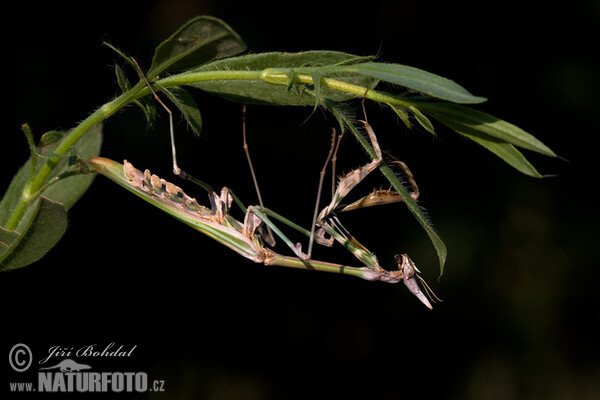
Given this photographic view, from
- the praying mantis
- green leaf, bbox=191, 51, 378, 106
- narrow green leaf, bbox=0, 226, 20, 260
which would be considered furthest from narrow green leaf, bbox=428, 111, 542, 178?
narrow green leaf, bbox=0, 226, 20, 260

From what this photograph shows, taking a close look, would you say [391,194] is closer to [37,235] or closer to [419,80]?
[419,80]

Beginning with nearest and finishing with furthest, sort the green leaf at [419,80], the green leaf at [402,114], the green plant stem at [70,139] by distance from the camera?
the green leaf at [419,80] < the green leaf at [402,114] < the green plant stem at [70,139]

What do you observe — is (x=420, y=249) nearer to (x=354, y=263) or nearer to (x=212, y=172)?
(x=354, y=263)

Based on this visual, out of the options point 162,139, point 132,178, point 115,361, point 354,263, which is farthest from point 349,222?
point 132,178

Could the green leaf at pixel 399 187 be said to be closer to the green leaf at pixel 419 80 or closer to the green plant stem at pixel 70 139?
the green leaf at pixel 419 80

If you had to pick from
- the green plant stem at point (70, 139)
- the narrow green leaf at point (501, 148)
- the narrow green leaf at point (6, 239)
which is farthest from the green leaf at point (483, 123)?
the narrow green leaf at point (6, 239)

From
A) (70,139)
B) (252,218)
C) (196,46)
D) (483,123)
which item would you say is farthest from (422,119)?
(70,139)

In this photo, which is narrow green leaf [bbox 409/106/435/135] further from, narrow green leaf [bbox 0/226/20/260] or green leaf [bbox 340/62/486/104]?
narrow green leaf [bbox 0/226/20/260]
